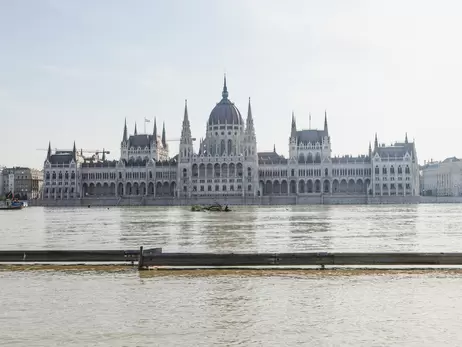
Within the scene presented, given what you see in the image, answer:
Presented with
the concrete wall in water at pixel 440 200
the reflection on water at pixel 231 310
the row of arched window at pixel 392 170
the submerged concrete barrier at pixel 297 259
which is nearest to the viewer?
the reflection on water at pixel 231 310

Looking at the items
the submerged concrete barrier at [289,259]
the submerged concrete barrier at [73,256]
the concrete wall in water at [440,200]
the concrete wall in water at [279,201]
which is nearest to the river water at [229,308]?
the submerged concrete barrier at [289,259]

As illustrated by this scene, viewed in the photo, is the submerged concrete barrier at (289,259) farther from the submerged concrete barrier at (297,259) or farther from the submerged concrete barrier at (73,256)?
the submerged concrete barrier at (73,256)

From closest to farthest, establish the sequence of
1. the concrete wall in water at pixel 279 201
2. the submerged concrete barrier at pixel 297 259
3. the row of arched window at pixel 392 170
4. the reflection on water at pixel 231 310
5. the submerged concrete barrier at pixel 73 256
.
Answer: the reflection on water at pixel 231 310
the submerged concrete barrier at pixel 297 259
the submerged concrete barrier at pixel 73 256
the concrete wall in water at pixel 279 201
the row of arched window at pixel 392 170

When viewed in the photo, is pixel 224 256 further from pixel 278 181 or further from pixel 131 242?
pixel 278 181

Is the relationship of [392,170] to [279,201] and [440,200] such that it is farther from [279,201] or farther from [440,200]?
[279,201]

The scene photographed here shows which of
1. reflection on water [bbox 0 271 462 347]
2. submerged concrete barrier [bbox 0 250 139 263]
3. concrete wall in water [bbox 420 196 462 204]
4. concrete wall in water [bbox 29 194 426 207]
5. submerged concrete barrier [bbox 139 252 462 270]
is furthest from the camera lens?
concrete wall in water [bbox 420 196 462 204]

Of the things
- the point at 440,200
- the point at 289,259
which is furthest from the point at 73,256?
the point at 440,200

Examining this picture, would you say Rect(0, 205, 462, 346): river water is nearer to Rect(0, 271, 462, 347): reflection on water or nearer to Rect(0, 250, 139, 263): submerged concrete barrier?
Rect(0, 271, 462, 347): reflection on water

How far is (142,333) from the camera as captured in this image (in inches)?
468

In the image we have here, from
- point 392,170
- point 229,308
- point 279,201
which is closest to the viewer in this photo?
point 229,308

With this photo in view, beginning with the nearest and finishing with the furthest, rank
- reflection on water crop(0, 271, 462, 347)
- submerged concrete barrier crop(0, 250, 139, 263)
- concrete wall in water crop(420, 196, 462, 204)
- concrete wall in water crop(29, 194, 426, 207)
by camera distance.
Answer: reflection on water crop(0, 271, 462, 347) < submerged concrete barrier crop(0, 250, 139, 263) < concrete wall in water crop(29, 194, 426, 207) < concrete wall in water crop(420, 196, 462, 204)

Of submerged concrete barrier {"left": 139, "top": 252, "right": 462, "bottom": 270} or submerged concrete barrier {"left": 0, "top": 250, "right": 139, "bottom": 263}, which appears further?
submerged concrete barrier {"left": 0, "top": 250, "right": 139, "bottom": 263}

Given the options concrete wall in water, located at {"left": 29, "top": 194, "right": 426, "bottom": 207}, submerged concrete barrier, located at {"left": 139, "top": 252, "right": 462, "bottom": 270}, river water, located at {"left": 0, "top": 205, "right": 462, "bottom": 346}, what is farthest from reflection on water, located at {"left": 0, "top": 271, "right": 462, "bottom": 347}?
concrete wall in water, located at {"left": 29, "top": 194, "right": 426, "bottom": 207}

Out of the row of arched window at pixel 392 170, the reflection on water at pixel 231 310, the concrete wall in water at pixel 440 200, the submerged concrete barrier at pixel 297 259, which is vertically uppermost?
the row of arched window at pixel 392 170
